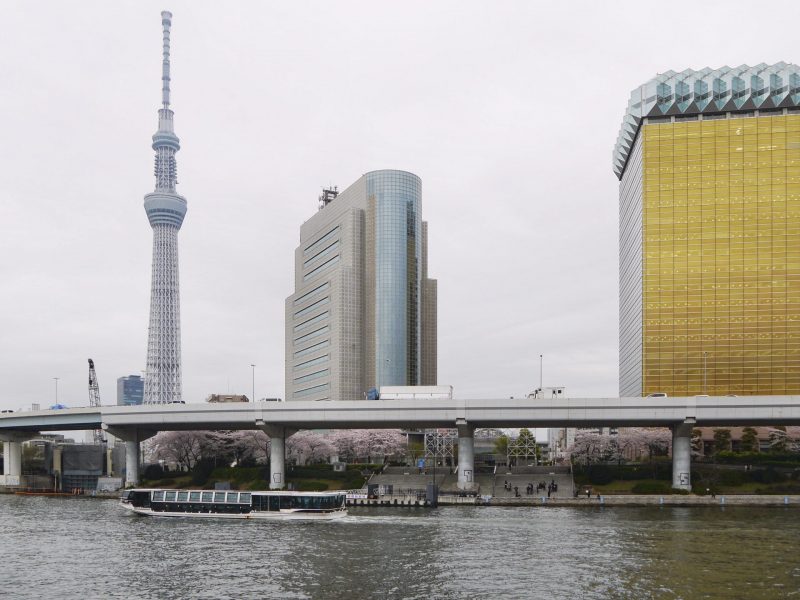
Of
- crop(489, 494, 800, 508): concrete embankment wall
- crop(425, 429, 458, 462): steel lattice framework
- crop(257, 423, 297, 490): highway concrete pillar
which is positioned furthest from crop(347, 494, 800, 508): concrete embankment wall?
crop(425, 429, 458, 462): steel lattice framework

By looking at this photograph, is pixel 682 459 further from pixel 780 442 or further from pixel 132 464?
pixel 132 464

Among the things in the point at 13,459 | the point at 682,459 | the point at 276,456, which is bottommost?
the point at 13,459

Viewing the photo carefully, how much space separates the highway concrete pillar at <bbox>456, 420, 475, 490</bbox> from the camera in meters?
110

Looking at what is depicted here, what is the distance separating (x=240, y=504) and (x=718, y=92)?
140 m

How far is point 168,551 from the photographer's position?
59.8 m

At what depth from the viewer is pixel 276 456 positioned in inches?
4700

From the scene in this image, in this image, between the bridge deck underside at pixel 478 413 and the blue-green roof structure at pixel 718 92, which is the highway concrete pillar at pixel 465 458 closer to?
the bridge deck underside at pixel 478 413

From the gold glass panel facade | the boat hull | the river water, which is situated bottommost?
the boat hull

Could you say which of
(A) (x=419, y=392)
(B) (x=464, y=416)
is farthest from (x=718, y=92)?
(B) (x=464, y=416)

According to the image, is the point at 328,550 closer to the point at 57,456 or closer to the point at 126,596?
the point at 126,596

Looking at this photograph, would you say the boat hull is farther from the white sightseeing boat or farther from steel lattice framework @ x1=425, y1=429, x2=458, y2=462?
steel lattice framework @ x1=425, y1=429, x2=458, y2=462

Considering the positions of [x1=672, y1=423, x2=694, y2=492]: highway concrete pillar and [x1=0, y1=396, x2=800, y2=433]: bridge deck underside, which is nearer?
[x1=672, y1=423, x2=694, y2=492]: highway concrete pillar

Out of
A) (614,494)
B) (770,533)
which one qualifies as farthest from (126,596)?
(614,494)

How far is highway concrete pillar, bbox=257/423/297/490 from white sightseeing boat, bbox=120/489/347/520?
30.4 meters
